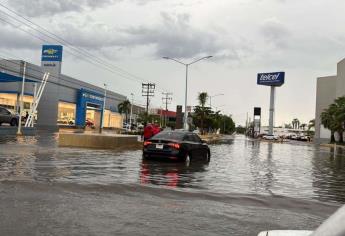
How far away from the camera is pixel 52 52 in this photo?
73.0 metres

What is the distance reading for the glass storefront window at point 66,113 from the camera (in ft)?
265

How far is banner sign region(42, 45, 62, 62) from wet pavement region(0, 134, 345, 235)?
58.8 m

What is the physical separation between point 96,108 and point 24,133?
174ft

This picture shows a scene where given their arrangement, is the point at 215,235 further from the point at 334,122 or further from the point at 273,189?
the point at 334,122

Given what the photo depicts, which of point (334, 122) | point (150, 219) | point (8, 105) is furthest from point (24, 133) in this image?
point (334, 122)

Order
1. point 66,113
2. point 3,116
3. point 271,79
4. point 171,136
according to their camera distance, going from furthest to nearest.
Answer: point 271,79, point 66,113, point 3,116, point 171,136

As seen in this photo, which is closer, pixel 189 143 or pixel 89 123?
pixel 189 143

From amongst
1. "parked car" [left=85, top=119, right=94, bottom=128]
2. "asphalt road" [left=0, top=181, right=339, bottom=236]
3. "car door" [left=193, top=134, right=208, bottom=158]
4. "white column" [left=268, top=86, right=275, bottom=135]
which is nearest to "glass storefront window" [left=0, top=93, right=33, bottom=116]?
"parked car" [left=85, top=119, right=94, bottom=128]

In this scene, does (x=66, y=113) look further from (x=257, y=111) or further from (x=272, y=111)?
(x=257, y=111)

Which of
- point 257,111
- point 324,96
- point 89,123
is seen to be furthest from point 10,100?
point 324,96

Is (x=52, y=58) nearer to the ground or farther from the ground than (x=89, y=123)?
farther from the ground

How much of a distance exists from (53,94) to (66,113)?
25.1ft

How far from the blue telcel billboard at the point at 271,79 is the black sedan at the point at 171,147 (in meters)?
102

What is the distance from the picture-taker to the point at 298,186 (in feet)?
45.2
